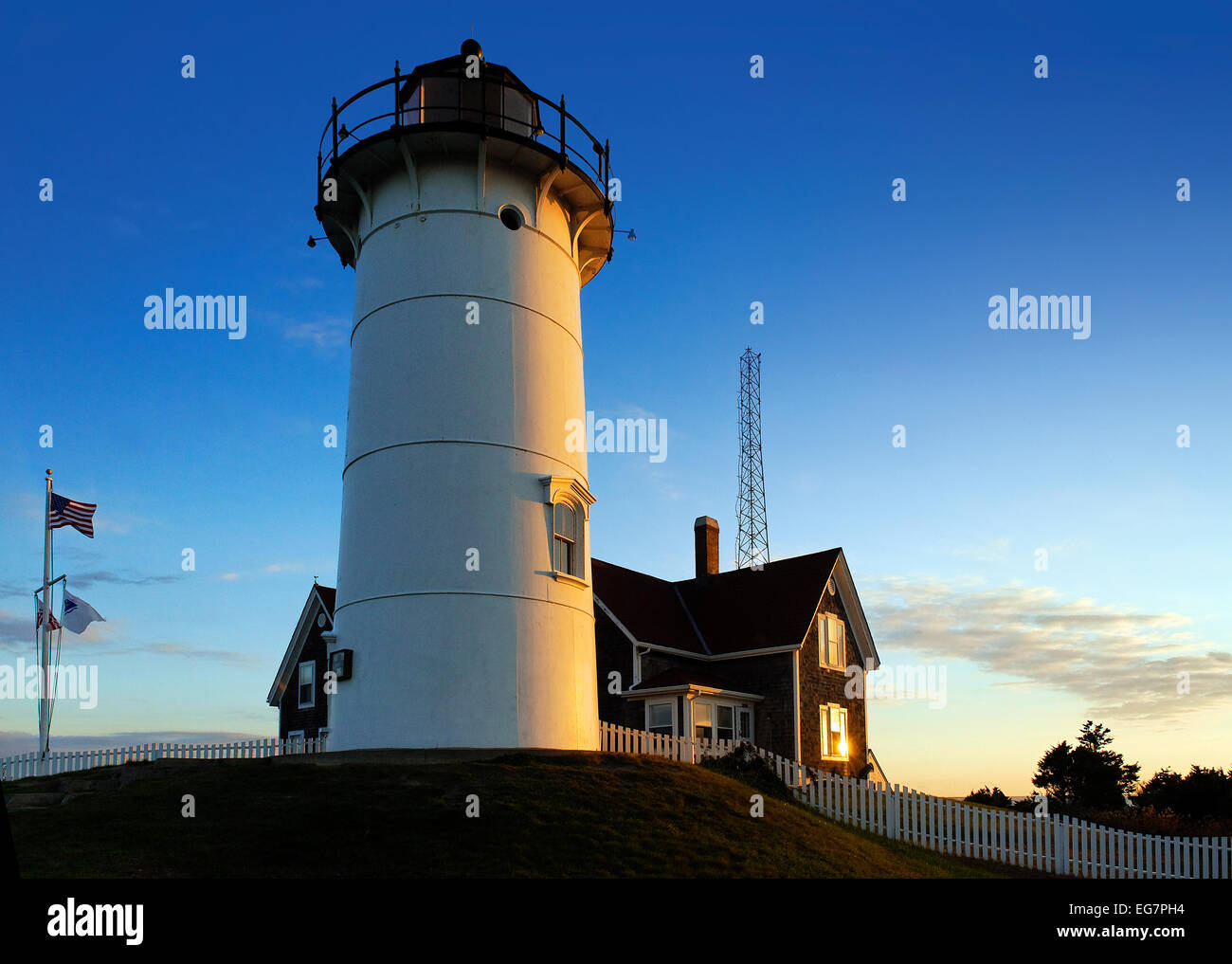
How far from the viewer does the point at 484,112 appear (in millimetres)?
18812

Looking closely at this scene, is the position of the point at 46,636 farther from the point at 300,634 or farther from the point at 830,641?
the point at 830,641

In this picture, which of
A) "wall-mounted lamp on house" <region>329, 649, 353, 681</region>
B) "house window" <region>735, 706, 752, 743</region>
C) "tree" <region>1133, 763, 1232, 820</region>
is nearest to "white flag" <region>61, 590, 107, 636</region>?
"wall-mounted lamp on house" <region>329, 649, 353, 681</region>

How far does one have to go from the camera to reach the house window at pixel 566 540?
62.6ft

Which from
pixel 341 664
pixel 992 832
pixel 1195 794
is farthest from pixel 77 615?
pixel 1195 794

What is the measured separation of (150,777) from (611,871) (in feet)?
27.7

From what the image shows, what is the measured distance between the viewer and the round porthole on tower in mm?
19703

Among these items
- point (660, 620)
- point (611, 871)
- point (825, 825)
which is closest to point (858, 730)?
point (660, 620)

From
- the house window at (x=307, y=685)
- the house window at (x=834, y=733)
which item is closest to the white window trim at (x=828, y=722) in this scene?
the house window at (x=834, y=733)

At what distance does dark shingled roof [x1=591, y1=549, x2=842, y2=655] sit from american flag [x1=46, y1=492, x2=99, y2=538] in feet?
43.3

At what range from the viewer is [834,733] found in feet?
99.1

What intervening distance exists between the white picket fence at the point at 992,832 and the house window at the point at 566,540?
3.32 m

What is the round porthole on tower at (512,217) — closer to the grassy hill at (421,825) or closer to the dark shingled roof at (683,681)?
the grassy hill at (421,825)

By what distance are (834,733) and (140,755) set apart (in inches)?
724
